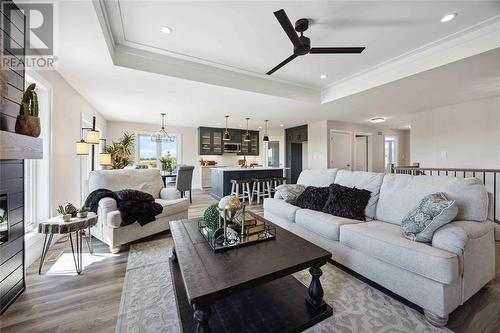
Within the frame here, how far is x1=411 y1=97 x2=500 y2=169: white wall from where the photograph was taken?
4.18m

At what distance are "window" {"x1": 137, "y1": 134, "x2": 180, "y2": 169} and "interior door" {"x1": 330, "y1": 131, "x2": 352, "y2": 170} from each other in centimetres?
545

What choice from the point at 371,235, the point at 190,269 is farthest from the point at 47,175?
the point at 371,235

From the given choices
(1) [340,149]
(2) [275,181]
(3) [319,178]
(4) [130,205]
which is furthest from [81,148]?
(1) [340,149]

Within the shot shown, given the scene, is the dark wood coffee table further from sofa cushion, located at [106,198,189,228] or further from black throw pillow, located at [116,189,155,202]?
black throw pillow, located at [116,189,155,202]

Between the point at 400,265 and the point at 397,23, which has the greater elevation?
the point at 397,23

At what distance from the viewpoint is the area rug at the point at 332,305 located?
1.48 meters

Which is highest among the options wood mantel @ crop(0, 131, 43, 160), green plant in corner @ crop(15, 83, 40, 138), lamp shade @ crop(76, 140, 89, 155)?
green plant in corner @ crop(15, 83, 40, 138)

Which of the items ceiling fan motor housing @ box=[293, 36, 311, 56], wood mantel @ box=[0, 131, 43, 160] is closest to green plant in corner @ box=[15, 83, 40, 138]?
wood mantel @ box=[0, 131, 43, 160]

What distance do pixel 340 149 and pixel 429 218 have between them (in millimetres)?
5561

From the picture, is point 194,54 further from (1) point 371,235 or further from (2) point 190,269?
(1) point 371,235

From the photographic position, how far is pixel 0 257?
5.39ft

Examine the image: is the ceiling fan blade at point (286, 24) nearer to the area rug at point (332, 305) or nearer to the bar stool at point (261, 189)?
the area rug at point (332, 305)

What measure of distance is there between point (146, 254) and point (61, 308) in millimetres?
934

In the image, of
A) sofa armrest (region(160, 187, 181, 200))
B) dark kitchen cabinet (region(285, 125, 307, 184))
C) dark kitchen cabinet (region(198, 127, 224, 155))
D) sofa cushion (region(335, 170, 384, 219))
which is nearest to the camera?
sofa cushion (region(335, 170, 384, 219))
